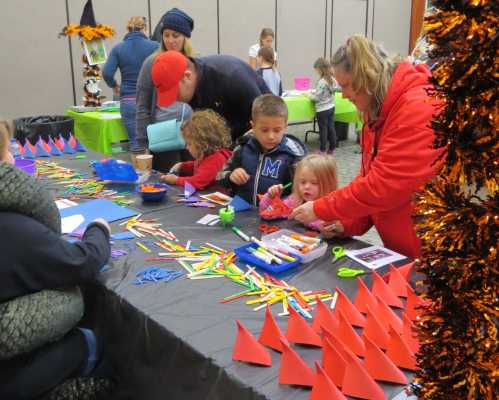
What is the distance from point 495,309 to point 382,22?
36.1ft

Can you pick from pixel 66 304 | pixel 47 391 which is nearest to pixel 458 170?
pixel 66 304

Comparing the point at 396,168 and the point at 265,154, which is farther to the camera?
the point at 265,154

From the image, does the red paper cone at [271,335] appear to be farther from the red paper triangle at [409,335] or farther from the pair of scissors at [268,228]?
the pair of scissors at [268,228]

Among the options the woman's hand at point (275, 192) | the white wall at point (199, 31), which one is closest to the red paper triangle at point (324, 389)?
the woman's hand at point (275, 192)

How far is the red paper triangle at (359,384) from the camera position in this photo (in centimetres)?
97

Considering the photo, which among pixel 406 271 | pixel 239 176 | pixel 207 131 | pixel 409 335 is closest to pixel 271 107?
pixel 239 176

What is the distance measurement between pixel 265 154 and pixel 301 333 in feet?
4.86

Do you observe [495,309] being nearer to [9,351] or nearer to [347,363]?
[347,363]

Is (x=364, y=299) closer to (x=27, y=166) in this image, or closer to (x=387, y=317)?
(x=387, y=317)

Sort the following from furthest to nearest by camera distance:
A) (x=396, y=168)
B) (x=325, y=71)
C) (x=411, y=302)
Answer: (x=325, y=71)
(x=396, y=168)
(x=411, y=302)

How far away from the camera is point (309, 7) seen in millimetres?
9008

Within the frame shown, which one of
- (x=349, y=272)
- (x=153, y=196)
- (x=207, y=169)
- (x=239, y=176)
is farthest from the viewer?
(x=207, y=169)

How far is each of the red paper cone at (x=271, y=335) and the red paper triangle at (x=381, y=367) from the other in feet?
0.73

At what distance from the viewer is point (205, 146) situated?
2.83 m
